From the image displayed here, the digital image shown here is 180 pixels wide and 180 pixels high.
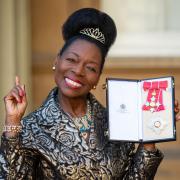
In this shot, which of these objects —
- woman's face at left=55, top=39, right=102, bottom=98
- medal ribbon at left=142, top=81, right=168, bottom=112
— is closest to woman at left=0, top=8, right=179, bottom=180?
woman's face at left=55, top=39, right=102, bottom=98

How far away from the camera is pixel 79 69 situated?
316 centimetres

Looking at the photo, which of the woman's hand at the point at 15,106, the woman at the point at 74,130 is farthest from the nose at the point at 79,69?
the woman's hand at the point at 15,106

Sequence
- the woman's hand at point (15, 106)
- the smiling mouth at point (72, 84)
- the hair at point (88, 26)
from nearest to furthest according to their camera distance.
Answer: the woman's hand at point (15, 106) → the smiling mouth at point (72, 84) → the hair at point (88, 26)

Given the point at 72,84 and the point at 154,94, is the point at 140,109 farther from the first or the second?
the point at 72,84

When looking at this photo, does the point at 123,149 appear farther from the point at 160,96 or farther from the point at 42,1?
the point at 42,1

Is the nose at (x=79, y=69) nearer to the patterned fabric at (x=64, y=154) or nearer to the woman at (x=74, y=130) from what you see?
the woman at (x=74, y=130)

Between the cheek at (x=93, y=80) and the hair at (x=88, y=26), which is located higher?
the hair at (x=88, y=26)

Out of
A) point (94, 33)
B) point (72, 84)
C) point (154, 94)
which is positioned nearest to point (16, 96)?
point (72, 84)

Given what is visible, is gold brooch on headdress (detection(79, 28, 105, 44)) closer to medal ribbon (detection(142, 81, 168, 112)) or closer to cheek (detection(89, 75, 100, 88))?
cheek (detection(89, 75, 100, 88))

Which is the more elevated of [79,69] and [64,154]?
[79,69]

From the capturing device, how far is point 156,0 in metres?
5.94

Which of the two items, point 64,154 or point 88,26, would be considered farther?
point 88,26

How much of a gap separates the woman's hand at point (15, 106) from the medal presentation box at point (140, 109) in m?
0.37

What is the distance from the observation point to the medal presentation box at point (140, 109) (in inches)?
125
